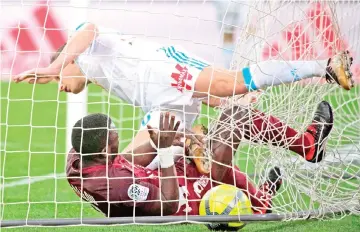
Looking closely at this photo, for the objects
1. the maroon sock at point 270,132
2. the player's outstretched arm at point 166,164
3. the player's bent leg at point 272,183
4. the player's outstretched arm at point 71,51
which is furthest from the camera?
the player's bent leg at point 272,183

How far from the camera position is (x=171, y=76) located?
16.7ft

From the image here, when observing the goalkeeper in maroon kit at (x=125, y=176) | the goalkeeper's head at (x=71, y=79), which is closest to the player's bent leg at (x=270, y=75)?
the goalkeeper in maroon kit at (x=125, y=176)

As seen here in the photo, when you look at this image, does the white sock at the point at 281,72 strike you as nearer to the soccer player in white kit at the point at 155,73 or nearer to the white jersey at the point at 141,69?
the soccer player in white kit at the point at 155,73

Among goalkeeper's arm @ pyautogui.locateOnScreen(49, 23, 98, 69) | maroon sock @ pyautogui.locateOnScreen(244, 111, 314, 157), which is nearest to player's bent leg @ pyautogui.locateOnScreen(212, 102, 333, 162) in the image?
maroon sock @ pyautogui.locateOnScreen(244, 111, 314, 157)

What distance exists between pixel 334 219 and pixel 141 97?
131cm

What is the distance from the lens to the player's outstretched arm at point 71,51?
5.01 m

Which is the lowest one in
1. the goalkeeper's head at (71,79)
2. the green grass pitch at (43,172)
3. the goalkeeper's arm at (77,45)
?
the green grass pitch at (43,172)

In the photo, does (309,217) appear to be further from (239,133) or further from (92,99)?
(92,99)

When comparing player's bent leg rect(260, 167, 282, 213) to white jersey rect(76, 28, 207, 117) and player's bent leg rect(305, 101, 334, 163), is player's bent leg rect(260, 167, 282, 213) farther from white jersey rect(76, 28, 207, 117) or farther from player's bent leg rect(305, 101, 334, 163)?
white jersey rect(76, 28, 207, 117)

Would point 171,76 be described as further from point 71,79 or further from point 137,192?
point 137,192

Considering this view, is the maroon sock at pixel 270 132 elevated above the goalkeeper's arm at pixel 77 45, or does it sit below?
below

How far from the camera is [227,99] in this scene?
5.10 meters

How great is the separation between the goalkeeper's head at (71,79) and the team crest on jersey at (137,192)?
856 millimetres

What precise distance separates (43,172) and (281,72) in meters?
3.34
